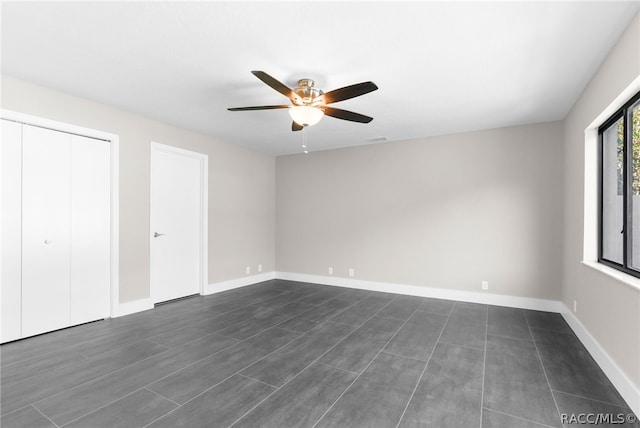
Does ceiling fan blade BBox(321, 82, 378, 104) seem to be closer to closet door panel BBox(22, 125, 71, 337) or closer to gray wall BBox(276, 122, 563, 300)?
gray wall BBox(276, 122, 563, 300)

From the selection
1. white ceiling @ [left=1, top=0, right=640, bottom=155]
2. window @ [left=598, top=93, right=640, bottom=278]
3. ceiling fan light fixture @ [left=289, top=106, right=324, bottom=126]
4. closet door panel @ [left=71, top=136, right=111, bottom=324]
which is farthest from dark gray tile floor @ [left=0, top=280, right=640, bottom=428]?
white ceiling @ [left=1, top=0, right=640, bottom=155]

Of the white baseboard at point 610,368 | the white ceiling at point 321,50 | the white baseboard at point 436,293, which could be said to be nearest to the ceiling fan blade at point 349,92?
the white ceiling at point 321,50

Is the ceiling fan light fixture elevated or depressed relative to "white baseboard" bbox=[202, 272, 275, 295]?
elevated

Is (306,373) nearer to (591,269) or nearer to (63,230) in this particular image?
(591,269)

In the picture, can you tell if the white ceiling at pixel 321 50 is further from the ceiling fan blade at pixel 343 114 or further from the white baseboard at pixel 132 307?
the white baseboard at pixel 132 307

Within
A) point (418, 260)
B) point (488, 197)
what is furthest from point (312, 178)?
point (488, 197)

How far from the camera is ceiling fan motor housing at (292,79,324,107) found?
2.80 metres

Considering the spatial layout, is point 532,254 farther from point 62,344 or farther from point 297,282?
point 62,344

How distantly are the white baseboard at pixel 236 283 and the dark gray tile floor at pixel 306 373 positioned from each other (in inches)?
42.4

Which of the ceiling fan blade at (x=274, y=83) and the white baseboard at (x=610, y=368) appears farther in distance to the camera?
the ceiling fan blade at (x=274, y=83)

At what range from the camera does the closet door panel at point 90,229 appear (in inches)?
135

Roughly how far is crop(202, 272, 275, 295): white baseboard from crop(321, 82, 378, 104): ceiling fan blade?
3610 millimetres

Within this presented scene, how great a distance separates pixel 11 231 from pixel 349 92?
11.5 feet

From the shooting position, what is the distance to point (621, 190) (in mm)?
2479
